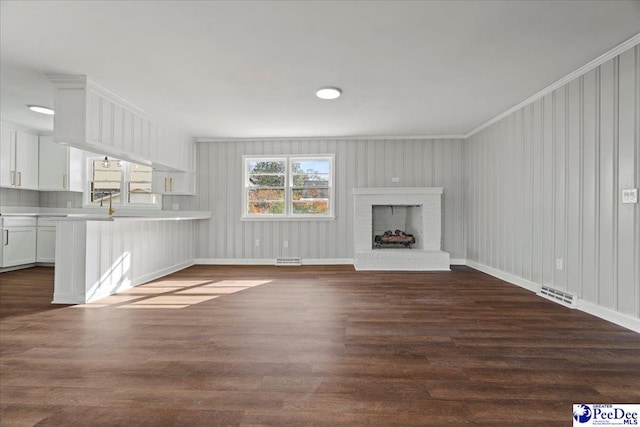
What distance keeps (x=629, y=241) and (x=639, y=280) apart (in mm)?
328

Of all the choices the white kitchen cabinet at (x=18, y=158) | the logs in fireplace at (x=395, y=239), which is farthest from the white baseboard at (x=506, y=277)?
the white kitchen cabinet at (x=18, y=158)

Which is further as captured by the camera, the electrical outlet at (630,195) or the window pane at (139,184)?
the window pane at (139,184)

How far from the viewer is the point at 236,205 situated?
626 centimetres

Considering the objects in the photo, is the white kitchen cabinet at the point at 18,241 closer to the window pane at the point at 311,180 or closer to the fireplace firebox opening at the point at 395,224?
the window pane at the point at 311,180

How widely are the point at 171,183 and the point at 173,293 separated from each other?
9.29ft

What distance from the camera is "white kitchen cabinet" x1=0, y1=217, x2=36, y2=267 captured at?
538 centimetres

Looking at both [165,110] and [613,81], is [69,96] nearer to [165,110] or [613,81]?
[165,110]

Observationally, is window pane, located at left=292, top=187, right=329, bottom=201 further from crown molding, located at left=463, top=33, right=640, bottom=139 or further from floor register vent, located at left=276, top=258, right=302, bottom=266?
crown molding, located at left=463, top=33, right=640, bottom=139

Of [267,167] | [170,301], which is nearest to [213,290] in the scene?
[170,301]

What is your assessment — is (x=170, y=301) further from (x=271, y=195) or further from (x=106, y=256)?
(x=271, y=195)

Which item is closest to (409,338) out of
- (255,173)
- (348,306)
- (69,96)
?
(348,306)

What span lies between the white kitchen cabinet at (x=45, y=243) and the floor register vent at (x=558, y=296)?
7.97 metres

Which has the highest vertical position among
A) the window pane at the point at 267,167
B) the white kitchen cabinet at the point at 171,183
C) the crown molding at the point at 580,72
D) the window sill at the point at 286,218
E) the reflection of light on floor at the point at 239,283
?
the crown molding at the point at 580,72

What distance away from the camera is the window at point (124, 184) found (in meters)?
6.23
